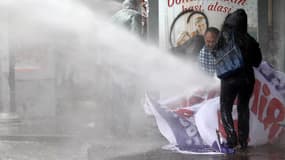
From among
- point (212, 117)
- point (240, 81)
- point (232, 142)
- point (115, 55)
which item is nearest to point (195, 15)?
point (115, 55)

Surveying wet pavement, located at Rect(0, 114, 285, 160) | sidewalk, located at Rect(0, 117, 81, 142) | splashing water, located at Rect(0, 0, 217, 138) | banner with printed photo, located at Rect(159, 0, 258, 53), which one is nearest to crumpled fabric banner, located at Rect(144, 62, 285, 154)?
wet pavement, located at Rect(0, 114, 285, 160)

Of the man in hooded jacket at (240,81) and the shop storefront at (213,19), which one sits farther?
the shop storefront at (213,19)

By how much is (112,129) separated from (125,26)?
1.67 m

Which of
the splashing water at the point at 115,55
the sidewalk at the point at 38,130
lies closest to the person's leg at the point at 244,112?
the splashing water at the point at 115,55

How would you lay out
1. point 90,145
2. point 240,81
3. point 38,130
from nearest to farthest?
point 240,81
point 90,145
point 38,130

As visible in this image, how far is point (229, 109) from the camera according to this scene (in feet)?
25.8

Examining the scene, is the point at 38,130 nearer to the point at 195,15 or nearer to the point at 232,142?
the point at 195,15

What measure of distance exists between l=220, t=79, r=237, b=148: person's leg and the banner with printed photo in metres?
1.77

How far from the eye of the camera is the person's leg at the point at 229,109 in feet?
25.7

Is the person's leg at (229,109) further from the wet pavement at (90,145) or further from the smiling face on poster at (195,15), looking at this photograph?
the smiling face on poster at (195,15)

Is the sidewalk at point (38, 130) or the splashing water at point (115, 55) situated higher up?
the splashing water at point (115, 55)

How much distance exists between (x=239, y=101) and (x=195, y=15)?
2.03 meters

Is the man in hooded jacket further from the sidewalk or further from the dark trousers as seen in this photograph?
the sidewalk

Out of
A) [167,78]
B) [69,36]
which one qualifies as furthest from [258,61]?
[69,36]
